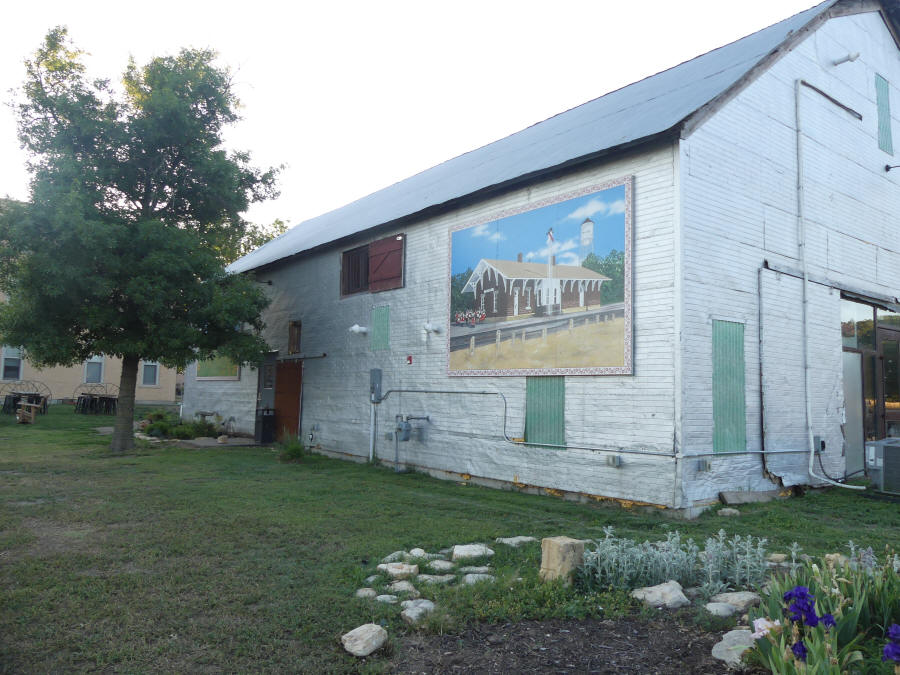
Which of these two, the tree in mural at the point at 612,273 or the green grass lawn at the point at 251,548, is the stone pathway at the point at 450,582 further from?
the tree in mural at the point at 612,273

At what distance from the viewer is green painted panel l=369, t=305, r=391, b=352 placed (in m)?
14.3

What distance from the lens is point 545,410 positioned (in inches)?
405

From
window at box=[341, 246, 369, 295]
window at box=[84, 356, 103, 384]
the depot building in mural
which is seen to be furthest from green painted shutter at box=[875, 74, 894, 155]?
window at box=[84, 356, 103, 384]

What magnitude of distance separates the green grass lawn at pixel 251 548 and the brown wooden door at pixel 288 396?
5.22 m

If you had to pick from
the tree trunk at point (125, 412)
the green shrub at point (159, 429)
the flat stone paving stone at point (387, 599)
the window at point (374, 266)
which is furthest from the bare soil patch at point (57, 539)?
the green shrub at point (159, 429)

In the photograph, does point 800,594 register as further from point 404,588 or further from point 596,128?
point 596,128

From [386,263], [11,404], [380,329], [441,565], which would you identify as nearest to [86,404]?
[11,404]

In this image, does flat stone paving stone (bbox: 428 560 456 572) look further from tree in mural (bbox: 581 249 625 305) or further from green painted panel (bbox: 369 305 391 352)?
green painted panel (bbox: 369 305 391 352)

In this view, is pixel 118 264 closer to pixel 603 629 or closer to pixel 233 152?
pixel 233 152

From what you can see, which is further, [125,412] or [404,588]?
[125,412]

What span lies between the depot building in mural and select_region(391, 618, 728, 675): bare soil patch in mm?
4643

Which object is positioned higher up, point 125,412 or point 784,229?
point 784,229

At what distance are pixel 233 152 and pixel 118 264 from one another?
415 cm

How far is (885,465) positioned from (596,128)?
7.23m
